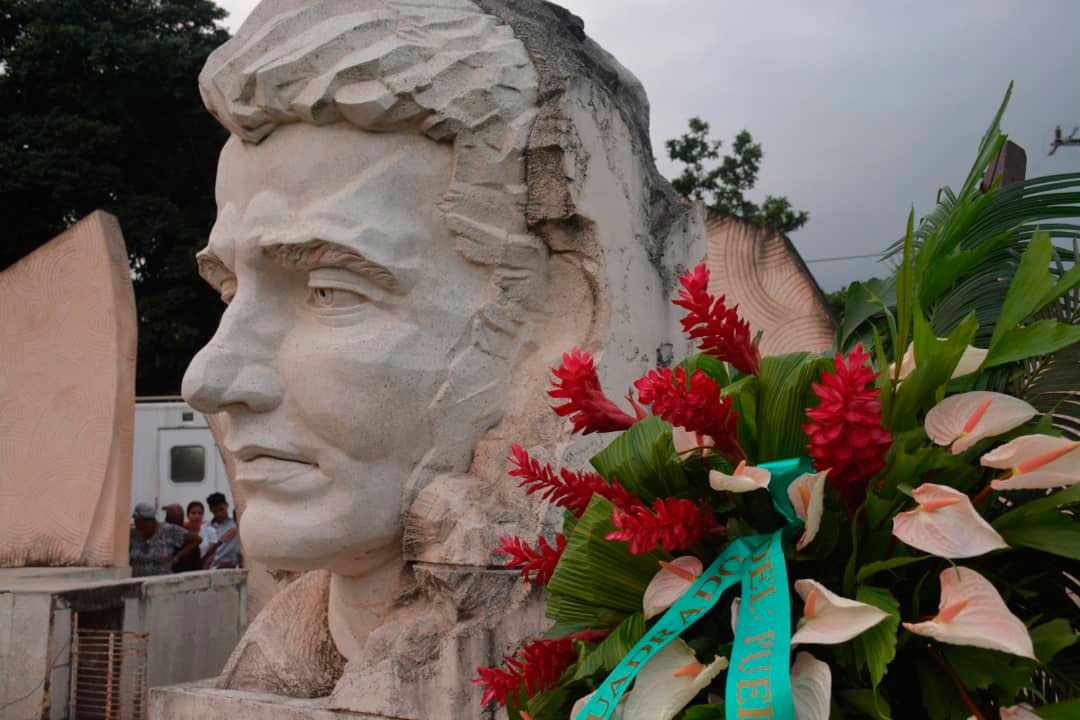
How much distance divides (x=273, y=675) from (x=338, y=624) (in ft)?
0.80

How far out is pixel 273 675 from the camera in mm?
3047

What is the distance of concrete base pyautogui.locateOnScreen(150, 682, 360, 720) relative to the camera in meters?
2.72

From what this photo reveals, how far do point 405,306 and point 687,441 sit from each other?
1538 millimetres

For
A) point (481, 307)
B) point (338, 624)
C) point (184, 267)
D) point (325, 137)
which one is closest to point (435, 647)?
point (338, 624)

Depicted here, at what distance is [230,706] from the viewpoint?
2889mm

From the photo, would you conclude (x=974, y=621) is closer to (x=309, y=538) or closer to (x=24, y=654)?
(x=309, y=538)

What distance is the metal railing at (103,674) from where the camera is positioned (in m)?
4.93

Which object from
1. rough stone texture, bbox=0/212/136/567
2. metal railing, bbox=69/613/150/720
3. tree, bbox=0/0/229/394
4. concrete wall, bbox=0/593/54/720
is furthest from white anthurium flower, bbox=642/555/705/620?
tree, bbox=0/0/229/394

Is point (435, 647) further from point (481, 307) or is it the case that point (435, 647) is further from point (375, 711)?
point (481, 307)

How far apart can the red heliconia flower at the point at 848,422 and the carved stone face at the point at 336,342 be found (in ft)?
5.61

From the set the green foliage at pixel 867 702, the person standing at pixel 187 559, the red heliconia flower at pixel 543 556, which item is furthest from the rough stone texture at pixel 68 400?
the green foliage at pixel 867 702

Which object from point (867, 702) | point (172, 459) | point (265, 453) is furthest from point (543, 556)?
point (172, 459)

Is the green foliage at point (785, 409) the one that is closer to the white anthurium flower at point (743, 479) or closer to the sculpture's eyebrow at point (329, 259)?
the white anthurium flower at point (743, 479)

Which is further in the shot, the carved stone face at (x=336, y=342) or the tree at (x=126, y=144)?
the tree at (x=126, y=144)
